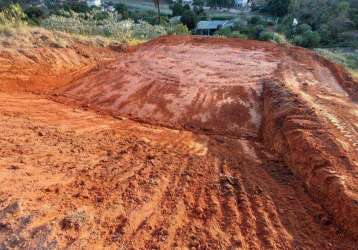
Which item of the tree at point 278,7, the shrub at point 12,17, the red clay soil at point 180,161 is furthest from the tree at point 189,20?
the red clay soil at point 180,161

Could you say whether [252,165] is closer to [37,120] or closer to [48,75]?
[37,120]

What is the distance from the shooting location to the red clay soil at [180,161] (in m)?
4.21

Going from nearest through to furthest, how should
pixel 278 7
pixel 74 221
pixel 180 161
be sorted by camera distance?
1. pixel 74 221
2. pixel 180 161
3. pixel 278 7

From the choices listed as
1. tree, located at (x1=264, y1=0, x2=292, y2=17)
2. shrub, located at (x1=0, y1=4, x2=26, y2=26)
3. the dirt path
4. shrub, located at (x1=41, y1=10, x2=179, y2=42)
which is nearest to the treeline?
tree, located at (x1=264, y1=0, x2=292, y2=17)

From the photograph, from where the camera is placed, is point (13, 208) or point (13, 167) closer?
point (13, 208)

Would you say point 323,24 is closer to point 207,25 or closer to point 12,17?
point 207,25

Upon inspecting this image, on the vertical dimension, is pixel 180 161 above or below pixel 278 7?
below

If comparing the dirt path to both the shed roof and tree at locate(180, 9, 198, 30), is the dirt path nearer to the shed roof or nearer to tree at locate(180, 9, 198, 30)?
the shed roof

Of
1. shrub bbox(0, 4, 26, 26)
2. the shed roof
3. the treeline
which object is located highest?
shrub bbox(0, 4, 26, 26)

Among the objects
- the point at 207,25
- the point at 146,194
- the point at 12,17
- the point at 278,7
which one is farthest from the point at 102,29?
the point at 278,7

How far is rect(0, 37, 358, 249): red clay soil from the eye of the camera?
166 inches

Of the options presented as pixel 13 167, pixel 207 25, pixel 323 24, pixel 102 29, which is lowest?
pixel 207 25

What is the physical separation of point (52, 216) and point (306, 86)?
7703 millimetres

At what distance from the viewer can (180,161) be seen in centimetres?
598
